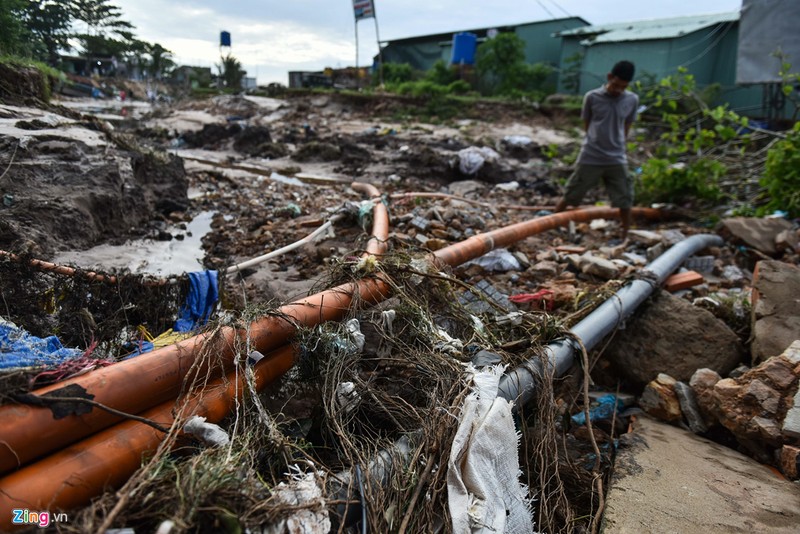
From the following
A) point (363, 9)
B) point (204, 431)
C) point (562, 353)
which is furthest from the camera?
point (363, 9)

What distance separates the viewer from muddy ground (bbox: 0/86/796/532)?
3035mm

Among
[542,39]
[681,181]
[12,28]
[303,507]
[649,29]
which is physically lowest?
[303,507]

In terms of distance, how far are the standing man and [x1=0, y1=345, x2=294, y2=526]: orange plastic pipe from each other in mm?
4720

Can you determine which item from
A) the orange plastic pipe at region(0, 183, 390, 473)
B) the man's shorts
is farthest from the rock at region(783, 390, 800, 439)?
the man's shorts

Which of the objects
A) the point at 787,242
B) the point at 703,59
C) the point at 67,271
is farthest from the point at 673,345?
the point at 703,59

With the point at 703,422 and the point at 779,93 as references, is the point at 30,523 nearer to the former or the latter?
the point at 703,422

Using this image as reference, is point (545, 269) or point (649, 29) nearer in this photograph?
point (545, 269)

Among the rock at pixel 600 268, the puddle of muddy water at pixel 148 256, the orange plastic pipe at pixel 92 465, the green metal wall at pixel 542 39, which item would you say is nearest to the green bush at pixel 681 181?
the rock at pixel 600 268

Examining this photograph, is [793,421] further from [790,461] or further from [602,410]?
[602,410]

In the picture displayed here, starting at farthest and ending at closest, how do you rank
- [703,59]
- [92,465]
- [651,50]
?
[651,50] < [703,59] < [92,465]

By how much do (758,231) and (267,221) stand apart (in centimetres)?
513

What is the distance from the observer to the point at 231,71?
24859 millimetres

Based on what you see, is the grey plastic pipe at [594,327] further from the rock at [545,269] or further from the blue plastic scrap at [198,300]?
the blue plastic scrap at [198,300]

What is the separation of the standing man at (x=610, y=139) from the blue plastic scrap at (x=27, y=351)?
503 centimetres
